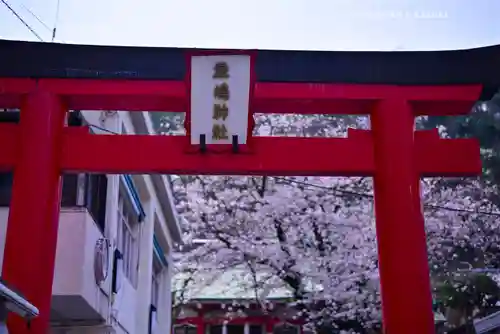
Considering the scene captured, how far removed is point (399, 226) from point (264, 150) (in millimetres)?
1561

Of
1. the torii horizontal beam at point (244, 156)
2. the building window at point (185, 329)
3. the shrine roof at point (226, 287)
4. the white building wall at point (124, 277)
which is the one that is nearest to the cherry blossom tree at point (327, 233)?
the shrine roof at point (226, 287)

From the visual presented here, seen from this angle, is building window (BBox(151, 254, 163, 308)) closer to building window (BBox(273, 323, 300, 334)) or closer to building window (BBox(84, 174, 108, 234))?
building window (BBox(273, 323, 300, 334))

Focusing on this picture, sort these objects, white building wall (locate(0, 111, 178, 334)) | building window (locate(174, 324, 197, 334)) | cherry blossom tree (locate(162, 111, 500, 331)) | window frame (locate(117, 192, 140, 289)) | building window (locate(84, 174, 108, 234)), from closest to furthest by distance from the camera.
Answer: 1. white building wall (locate(0, 111, 178, 334))
2. building window (locate(84, 174, 108, 234))
3. window frame (locate(117, 192, 140, 289))
4. cherry blossom tree (locate(162, 111, 500, 331))
5. building window (locate(174, 324, 197, 334))

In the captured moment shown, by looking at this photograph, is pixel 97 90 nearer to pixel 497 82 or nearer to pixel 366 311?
pixel 497 82

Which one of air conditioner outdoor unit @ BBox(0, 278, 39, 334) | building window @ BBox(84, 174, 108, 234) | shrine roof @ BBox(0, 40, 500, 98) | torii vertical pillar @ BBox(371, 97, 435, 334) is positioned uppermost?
shrine roof @ BBox(0, 40, 500, 98)

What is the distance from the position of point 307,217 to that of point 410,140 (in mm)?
8760

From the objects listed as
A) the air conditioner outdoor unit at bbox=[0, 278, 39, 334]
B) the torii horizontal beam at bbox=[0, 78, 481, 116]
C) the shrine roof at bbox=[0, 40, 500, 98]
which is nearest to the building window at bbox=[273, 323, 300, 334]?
the torii horizontal beam at bbox=[0, 78, 481, 116]

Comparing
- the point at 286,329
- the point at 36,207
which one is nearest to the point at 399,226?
the point at 36,207

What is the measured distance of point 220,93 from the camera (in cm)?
688

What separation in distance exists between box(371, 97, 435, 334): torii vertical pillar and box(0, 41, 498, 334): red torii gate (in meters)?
0.01

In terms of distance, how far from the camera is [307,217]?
1578cm

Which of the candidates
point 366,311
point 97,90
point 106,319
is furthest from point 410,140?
point 366,311

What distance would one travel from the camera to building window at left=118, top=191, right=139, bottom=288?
1193 centimetres

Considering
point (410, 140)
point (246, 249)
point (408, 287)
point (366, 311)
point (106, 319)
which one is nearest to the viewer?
point (408, 287)
